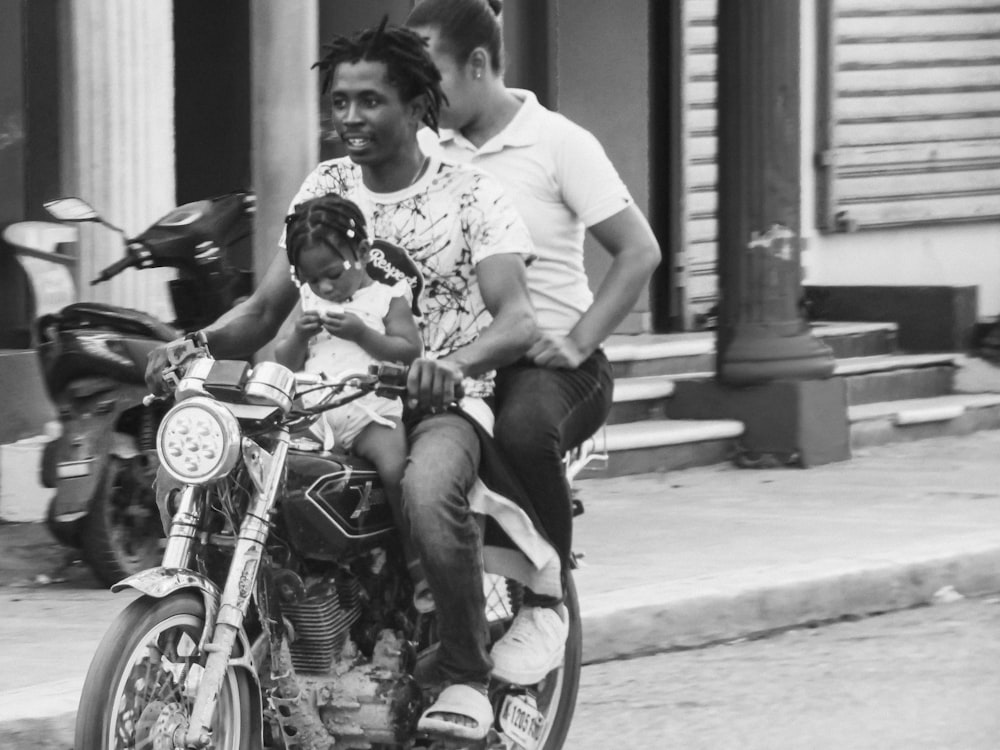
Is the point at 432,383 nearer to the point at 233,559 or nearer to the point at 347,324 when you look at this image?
the point at 347,324

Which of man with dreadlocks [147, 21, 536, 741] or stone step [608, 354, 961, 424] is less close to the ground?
man with dreadlocks [147, 21, 536, 741]

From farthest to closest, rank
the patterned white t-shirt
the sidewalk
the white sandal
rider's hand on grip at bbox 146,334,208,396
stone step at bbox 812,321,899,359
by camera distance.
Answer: stone step at bbox 812,321,899,359 < the sidewalk < the patterned white t-shirt < the white sandal < rider's hand on grip at bbox 146,334,208,396

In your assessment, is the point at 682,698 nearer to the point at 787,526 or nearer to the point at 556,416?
the point at 556,416

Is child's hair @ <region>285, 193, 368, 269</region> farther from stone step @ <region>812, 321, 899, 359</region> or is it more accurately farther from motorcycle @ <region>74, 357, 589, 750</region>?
stone step @ <region>812, 321, 899, 359</region>

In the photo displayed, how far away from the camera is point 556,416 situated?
4469mm

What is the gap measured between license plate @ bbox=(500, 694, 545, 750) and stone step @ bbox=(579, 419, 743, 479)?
15.3 ft

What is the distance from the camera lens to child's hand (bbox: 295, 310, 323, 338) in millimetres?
4031

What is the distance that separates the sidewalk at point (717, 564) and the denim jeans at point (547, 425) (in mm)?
1409

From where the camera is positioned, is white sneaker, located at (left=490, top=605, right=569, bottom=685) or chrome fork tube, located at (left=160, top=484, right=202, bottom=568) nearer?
chrome fork tube, located at (left=160, top=484, right=202, bottom=568)

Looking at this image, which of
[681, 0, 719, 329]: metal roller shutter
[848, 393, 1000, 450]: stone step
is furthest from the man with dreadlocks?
[681, 0, 719, 329]: metal roller shutter

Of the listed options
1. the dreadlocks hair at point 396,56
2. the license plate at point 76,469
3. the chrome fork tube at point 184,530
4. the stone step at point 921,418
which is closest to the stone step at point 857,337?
the stone step at point 921,418

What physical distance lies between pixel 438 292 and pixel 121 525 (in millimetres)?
2475

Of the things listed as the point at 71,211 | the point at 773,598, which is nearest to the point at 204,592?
the point at 71,211

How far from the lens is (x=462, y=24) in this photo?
4.78 m
